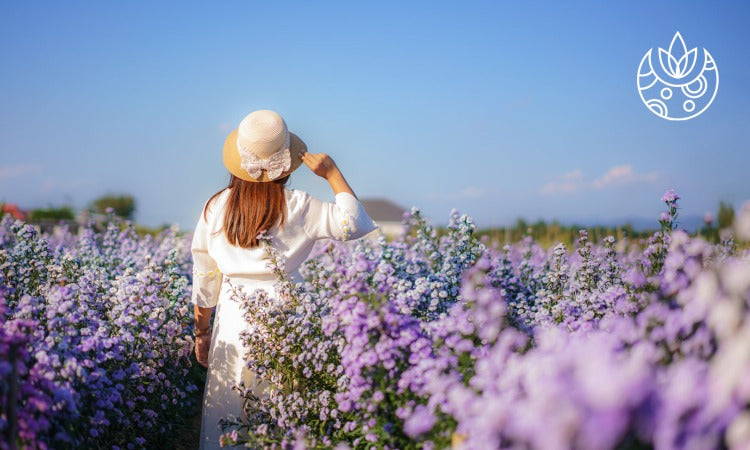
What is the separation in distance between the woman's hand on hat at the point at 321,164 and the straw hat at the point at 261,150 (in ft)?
0.34

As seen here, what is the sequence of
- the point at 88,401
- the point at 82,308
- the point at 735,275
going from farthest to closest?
the point at 82,308
the point at 88,401
the point at 735,275

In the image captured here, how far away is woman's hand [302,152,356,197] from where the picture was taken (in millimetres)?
3387

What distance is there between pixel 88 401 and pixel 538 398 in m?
2.32

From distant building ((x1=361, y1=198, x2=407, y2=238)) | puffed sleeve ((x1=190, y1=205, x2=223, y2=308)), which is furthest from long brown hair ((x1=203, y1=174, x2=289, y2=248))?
distant building ((x1=361, y1=198, x2=407, y2=238))

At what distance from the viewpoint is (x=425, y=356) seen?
2.49m

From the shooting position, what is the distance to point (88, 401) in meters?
2.89

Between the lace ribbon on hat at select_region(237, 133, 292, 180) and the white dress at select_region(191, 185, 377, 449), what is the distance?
0.18m

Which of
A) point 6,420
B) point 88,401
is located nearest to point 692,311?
point 6,420

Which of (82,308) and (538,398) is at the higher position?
(538,398)

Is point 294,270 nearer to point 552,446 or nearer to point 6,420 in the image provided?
point 6,420

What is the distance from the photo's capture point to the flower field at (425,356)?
1.38 metres

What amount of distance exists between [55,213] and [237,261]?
19.2 meters

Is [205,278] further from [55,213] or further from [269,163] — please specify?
[55,213]

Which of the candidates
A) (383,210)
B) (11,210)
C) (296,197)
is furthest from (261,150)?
(383,210)
